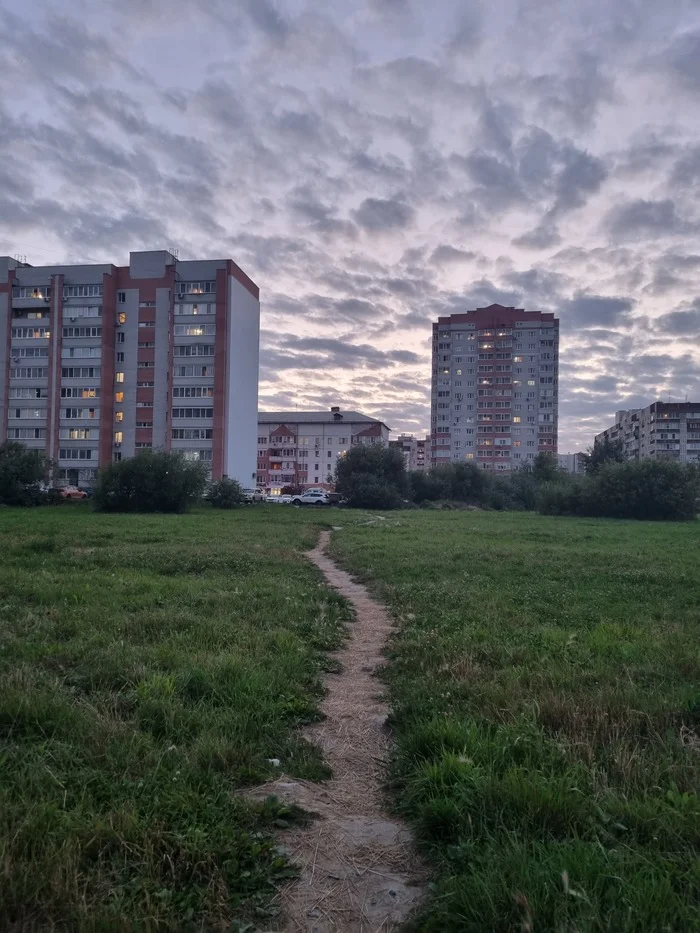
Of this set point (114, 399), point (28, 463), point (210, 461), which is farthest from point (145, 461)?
point (114, 399)

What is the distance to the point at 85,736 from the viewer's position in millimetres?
5062

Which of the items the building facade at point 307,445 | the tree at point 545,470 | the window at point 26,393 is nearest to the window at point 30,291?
the window at point 26,393

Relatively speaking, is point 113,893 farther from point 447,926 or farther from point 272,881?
point 447,926

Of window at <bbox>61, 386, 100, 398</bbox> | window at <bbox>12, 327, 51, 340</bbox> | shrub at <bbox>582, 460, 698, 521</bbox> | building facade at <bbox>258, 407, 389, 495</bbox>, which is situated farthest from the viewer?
building facade at <bbox>258, 407, 389, 495</bbox>

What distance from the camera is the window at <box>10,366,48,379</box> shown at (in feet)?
307

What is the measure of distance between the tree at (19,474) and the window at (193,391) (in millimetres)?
35309

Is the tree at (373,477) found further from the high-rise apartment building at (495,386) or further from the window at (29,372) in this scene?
the high-rise apartment building at (495,386)

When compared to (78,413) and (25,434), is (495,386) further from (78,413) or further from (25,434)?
(25,434)

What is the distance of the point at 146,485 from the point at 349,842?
52772mm

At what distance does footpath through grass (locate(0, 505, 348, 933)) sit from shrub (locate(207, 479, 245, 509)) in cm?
5144

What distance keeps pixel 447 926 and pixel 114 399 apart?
3851 inches

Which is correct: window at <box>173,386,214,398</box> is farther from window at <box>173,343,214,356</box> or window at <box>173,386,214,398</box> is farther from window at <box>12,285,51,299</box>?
window at <box>12,285,51,299</box>

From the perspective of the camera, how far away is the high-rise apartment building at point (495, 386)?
456 feet

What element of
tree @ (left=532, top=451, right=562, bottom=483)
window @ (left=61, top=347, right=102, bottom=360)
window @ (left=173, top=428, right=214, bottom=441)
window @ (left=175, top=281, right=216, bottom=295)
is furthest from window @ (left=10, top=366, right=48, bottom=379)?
tree @ (left=532, top=451, right=562, bottom=483)
